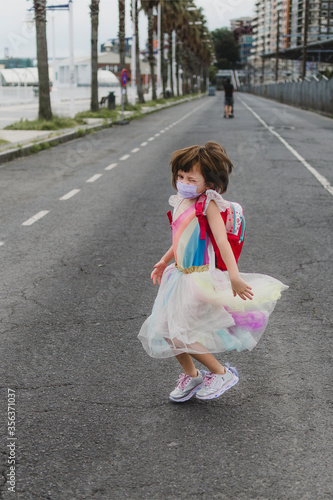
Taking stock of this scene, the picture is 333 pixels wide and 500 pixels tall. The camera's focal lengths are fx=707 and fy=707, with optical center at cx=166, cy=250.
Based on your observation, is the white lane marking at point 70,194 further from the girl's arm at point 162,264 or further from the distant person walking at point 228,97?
the distant person walking at point 228,97

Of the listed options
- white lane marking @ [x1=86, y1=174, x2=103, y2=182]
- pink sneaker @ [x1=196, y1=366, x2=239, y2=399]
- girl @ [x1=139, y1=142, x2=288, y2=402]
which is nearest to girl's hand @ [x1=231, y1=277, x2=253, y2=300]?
girl @ [x1=139, y1=142, x2=288, y2=402]

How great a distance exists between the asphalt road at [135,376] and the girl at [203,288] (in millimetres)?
362

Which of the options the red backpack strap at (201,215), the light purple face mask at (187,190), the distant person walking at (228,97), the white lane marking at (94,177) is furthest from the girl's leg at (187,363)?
the distant person walking at (228,97)

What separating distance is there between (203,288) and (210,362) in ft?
1.41

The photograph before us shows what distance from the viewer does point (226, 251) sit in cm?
323

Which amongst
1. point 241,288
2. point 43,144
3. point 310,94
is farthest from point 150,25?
point 241,288

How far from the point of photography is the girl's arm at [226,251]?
3.22 metres

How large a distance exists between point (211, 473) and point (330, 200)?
25.2 ft

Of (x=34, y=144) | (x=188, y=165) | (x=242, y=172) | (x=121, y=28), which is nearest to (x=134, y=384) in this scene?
(x=188, y=165)

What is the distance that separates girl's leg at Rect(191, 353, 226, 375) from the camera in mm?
3498

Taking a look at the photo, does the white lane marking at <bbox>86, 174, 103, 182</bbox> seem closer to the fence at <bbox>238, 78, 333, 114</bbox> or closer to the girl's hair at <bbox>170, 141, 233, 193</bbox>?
the girl's hair at <bbox>170, 141, 233, 193</bbox>

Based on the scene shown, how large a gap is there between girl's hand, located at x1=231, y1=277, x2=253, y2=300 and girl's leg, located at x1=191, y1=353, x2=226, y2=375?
0.43 meters

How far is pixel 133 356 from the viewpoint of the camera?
13.8ft

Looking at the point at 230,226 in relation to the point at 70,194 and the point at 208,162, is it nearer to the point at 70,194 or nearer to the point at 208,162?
the point at 208,162
